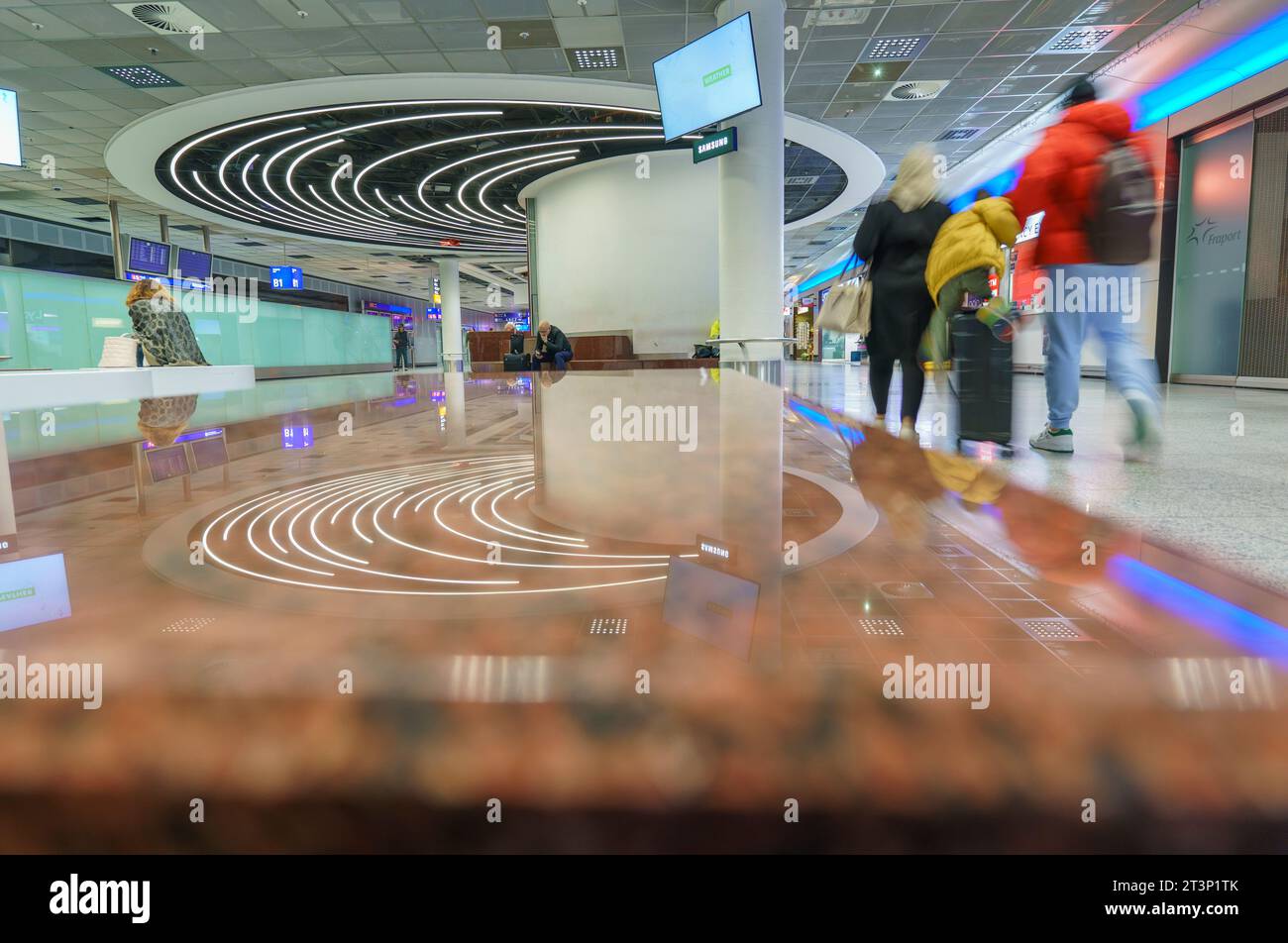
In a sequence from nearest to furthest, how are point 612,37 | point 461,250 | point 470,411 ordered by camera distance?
point 470,411, point 612,37, point 461,250

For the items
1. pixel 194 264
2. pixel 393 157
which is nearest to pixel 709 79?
pixel 393 157

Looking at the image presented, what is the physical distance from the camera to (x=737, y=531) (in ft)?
5.48

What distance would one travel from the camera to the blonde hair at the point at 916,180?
3.63 m

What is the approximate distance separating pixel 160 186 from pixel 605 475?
649 inches

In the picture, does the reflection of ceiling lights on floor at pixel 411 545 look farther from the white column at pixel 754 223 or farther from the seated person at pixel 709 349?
the seated person at pixel 709 349

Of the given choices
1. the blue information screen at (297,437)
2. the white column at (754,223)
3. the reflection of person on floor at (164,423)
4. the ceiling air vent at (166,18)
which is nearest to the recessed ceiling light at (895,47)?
the white column at (754,223)

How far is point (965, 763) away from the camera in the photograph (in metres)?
0.66

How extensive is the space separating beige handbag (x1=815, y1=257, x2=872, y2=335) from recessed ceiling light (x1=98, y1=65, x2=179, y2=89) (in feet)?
33.8

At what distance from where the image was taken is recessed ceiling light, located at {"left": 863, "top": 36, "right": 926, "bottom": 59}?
8.92 meters

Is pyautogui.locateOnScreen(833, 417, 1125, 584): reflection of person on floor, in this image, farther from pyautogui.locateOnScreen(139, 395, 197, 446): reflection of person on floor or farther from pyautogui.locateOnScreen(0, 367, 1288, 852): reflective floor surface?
pyautogui.locateOnScreen(139, 395, 197, 446): reflection of person on floor

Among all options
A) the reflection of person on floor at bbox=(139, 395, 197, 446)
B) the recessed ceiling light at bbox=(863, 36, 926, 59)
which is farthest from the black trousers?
the recessed ceiling light at bbox=(863, 36, 926, 59)
